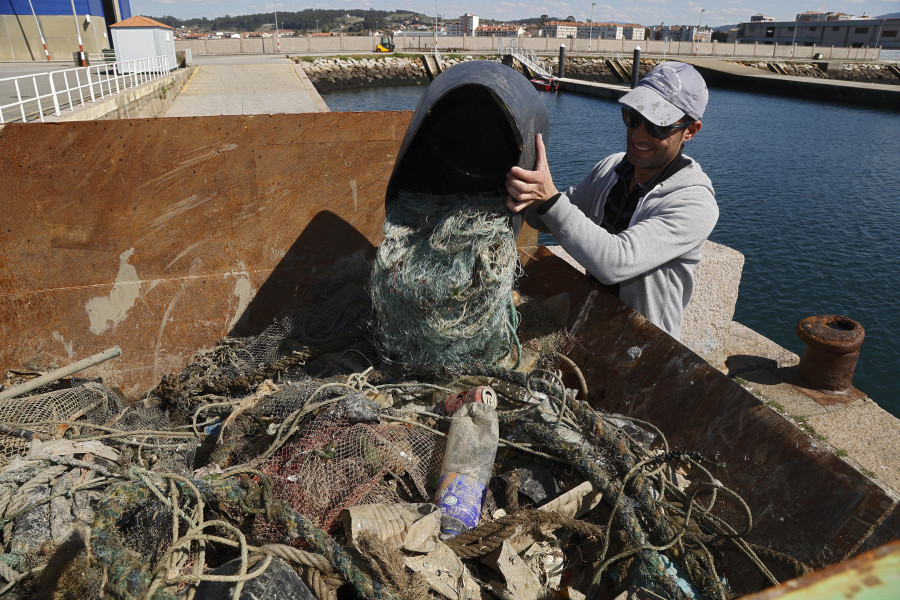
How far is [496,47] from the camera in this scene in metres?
56.0

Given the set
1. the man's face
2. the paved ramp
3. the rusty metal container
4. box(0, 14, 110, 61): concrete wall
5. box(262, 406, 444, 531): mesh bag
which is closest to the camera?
box(262, 406, 444, 531): mesh bag

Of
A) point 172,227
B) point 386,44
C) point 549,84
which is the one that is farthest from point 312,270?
point 386,44

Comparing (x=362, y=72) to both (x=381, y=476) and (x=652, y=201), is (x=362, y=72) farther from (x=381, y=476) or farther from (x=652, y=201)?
(x=381, y=476)

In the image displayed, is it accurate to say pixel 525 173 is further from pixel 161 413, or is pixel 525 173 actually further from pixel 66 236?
pixel 66 236

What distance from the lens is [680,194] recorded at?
2.85 meters

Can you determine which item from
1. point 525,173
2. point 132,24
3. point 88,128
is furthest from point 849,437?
point 132,24

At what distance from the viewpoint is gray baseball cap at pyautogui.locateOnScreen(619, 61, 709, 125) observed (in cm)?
281

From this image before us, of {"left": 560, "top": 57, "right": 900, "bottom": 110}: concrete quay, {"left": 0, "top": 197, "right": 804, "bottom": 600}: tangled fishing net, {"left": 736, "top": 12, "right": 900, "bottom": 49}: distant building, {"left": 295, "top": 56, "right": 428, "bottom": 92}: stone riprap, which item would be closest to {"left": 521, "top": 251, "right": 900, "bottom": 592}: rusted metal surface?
{"left": 0, "top": 197, "right": 804, "bottom": 600}: tangled fishing net

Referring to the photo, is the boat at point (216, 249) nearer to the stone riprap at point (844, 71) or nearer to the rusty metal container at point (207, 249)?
the rusty metal container at point (207, 249)

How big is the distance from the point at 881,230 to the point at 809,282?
4.38m

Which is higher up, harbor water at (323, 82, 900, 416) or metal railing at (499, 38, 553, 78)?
metal railing at (499, 38, 553, 78)

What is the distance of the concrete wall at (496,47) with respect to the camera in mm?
47406

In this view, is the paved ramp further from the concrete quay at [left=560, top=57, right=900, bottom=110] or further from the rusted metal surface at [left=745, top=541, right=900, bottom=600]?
the concrete quay at [left=560, top=57, right=900, bottom=110]

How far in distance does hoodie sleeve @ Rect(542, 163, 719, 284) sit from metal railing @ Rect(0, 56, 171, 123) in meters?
6.54
